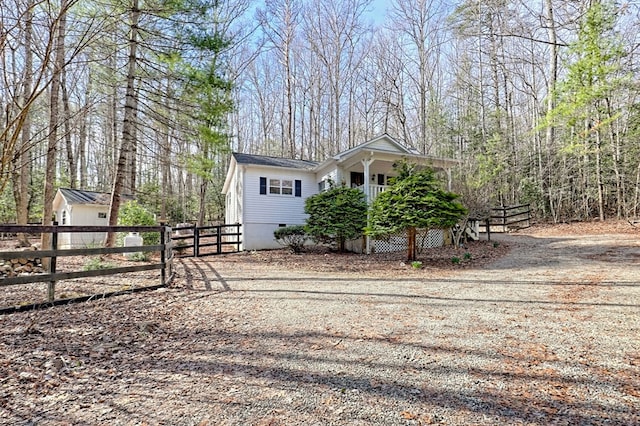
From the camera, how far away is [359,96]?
86.3 ft

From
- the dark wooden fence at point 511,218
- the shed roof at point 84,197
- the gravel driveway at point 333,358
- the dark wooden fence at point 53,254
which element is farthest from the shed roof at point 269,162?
the dark wooden fence at point 511,218

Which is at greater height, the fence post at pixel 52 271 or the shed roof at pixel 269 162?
the shed roof at pixel 269 162

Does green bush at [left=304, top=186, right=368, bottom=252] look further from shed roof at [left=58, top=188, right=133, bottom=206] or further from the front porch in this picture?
shed roof at [left=58, top=188, right=133, bottom=206]

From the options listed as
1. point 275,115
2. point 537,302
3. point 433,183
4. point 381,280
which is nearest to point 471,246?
point 433,183

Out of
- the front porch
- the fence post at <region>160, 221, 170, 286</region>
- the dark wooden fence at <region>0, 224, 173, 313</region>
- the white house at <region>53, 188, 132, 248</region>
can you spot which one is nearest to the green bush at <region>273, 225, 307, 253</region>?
the front porch

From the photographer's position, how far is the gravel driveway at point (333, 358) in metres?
2.26

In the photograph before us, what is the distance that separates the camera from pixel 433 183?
345 inches

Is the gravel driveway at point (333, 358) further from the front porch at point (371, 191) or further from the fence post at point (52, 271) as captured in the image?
the front porch at point (371, 191)

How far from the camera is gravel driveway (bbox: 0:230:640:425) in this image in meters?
2.26

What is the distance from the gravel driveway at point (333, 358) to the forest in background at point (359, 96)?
14.0 feet

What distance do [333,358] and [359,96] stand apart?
25755mm

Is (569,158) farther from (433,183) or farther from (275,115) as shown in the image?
→ (275,115)

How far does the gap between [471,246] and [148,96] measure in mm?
12268

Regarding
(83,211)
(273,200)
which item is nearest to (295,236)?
(273,200)
